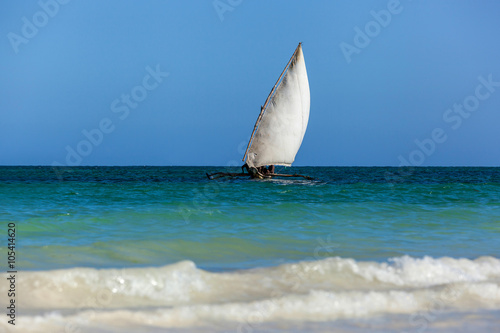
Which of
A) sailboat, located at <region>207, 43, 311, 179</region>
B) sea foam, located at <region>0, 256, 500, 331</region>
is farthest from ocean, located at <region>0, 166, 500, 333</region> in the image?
sailboat, located at <region>207, 43, 311, 179</region>

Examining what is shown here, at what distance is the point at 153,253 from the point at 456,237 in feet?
23.0

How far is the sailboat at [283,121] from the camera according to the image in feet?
125

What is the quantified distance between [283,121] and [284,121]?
0.08 meters

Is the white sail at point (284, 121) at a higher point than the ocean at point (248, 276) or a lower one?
higher

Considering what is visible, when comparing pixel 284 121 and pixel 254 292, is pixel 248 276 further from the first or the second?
pixel 284 121

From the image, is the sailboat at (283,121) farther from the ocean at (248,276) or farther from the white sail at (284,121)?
the ocean at (248,276)

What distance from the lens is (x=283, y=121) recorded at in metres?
39.0

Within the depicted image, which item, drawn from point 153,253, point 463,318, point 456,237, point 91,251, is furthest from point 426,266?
point 91,251

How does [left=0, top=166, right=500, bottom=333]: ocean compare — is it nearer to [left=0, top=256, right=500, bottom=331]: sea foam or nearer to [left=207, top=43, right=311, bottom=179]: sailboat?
[left=0, top=256, right=500, bottom=331]: sea foam

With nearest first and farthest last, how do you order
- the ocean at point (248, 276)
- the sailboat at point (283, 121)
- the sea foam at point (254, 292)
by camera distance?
the ocean at point (248, 276) → the sea foam at point (254, 292) → the sailboat at point (283, 121)

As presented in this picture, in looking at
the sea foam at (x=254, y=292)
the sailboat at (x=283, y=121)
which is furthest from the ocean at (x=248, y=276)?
the sailboat at (x=283, y=121)

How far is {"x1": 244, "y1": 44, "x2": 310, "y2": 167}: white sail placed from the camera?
38.0 metres

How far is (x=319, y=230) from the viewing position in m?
12.9

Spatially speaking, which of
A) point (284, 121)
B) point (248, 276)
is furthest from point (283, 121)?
point (248, 276)
